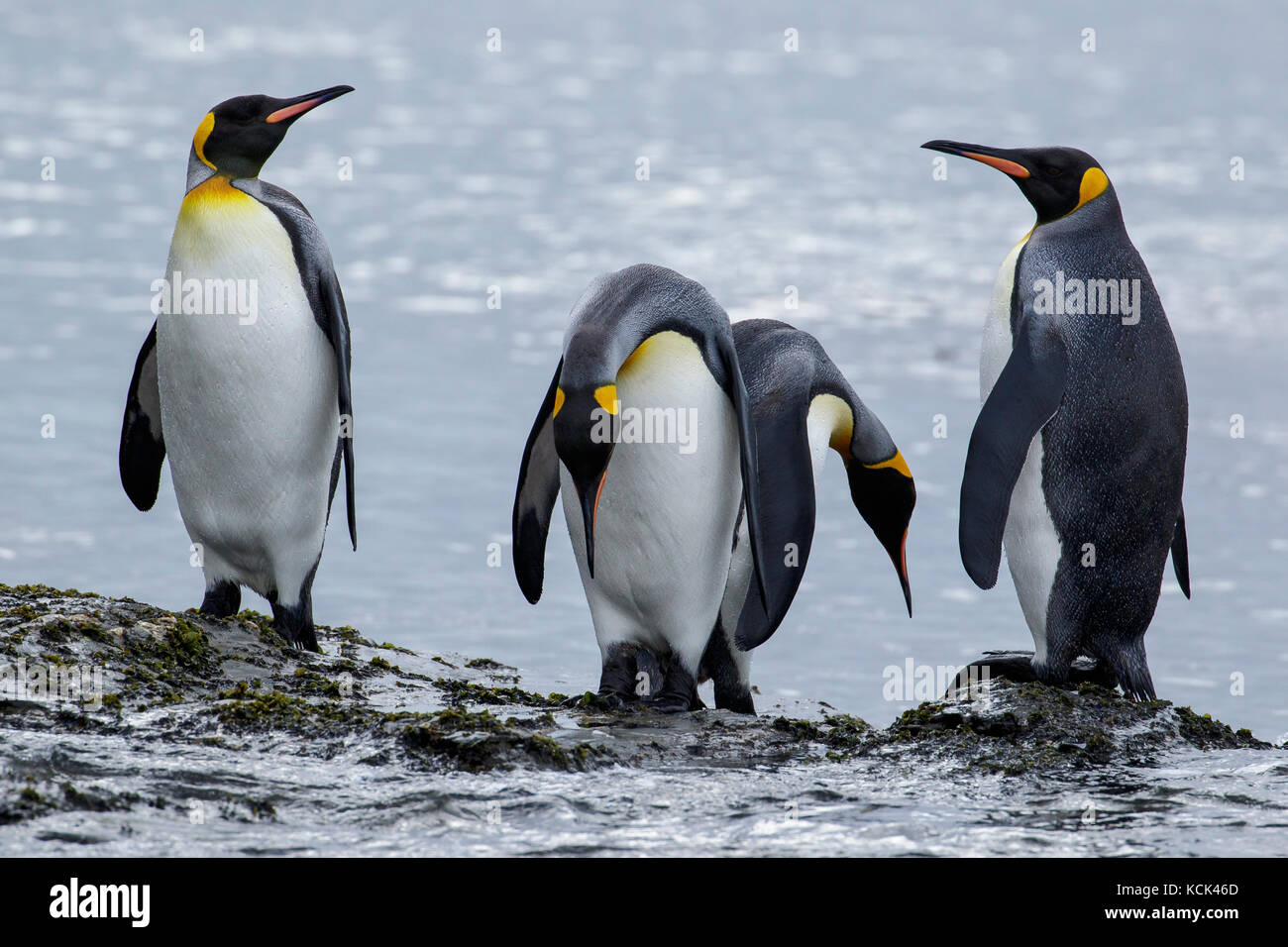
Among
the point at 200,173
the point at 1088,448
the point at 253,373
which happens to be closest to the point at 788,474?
the point at 1088,448

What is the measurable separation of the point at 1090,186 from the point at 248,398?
2.67 metres

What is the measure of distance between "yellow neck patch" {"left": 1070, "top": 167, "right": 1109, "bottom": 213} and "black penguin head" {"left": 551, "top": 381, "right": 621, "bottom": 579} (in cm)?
183

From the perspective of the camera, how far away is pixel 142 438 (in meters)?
5.64

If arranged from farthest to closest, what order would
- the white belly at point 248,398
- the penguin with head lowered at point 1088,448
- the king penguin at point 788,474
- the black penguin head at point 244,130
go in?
the black penguin head at point 244,130 < the white belly at point 248,398 < the penguin with head lowered at point 1088,448 < the king penguin at point 788,474

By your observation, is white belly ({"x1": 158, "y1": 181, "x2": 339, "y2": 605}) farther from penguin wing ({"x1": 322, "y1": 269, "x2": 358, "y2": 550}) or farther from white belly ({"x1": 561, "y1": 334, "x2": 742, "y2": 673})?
white belly ({"x1": 561, "y1": 334, "x2": 742, "y2": 673})

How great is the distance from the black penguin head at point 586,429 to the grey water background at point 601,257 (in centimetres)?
162

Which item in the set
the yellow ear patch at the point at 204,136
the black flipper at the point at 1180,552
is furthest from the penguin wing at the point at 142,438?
the black flipper at the point at 1180,552

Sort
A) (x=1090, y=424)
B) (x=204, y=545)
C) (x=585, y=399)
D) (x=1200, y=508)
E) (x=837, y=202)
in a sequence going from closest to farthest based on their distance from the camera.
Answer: (x=585, y=399), (x=1090, y=424), (x=204, y=545), (x=1200, y=508), (x=837, y=202)

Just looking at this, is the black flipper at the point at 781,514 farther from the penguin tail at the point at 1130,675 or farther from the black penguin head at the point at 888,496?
the penguin tail at the point at 1130,675

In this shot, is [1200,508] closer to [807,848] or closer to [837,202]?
[807,848]

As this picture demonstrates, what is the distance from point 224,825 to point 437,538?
5110 millimetres

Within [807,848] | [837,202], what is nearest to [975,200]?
[837,202]

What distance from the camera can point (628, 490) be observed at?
4.80 meters

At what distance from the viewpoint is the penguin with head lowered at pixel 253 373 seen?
511 centimetres
